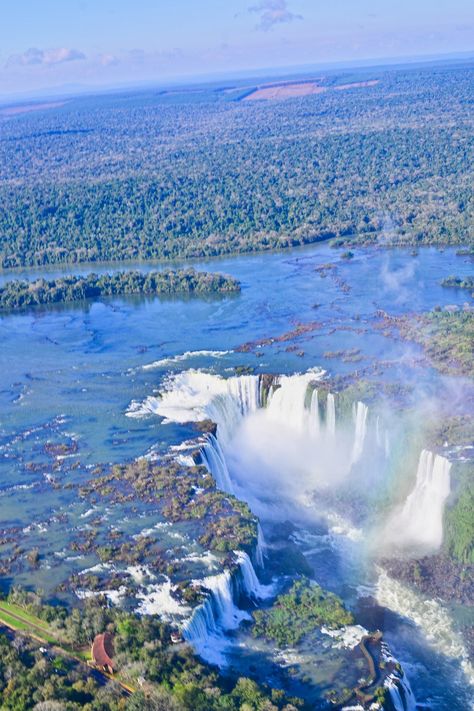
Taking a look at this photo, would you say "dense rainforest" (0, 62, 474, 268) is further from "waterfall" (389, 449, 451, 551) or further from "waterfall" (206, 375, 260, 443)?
"waterfall" (389, 449, 451, 551)

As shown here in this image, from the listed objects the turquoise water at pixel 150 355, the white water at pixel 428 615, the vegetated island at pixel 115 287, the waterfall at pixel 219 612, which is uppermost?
the vegetated island at pixel 115 287

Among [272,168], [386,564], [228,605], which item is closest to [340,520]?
[386,564]

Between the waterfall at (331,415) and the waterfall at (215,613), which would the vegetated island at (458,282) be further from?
the waterfall at (215,613)

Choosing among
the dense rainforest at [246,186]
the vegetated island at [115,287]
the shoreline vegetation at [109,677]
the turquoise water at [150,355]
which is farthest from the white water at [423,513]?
the dense rainforest at [246,186]

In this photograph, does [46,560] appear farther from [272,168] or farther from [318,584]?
[272,168]

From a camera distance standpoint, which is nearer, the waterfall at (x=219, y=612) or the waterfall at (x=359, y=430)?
the waterfall at (x=219, y=612)

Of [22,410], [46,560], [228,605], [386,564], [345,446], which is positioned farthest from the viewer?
[22,410]

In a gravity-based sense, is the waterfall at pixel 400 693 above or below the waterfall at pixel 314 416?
below

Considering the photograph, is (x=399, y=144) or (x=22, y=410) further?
(x=399, y=144)
